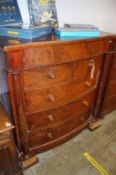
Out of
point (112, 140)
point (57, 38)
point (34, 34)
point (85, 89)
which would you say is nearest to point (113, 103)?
point (112, 140)

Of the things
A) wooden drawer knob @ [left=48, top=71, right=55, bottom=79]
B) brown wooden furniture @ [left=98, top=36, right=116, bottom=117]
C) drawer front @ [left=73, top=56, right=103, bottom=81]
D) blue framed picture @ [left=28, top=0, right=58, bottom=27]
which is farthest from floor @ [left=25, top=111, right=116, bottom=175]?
blue framed picture @ [left=28, top=0, right=58, bottom=27]

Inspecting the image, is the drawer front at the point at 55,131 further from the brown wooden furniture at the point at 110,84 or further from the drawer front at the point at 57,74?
the drawer front at the point at 57,74

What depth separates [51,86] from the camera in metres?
1.14

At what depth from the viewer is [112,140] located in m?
1.75

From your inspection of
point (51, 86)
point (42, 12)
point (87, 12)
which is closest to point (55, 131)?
point (51, 86)

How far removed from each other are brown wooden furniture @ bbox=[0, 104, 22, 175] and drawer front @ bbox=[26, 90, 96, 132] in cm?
21

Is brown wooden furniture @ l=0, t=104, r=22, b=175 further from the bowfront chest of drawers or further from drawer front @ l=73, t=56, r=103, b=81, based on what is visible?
drawer front @ l=73, t=56, r=103, b=81

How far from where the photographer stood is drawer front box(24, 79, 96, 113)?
112cm

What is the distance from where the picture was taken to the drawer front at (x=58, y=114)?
123 centimetres

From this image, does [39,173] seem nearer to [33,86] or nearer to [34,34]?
[33,86]

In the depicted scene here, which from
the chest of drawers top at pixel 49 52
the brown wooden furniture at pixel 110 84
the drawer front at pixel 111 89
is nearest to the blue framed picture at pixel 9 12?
the chest of drawers top at pixel 49 52

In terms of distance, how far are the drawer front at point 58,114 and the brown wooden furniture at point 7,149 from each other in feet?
0.68

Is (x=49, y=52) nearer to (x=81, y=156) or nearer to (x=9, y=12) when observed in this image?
(x=9, y=12)

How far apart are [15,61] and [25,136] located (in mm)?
644
